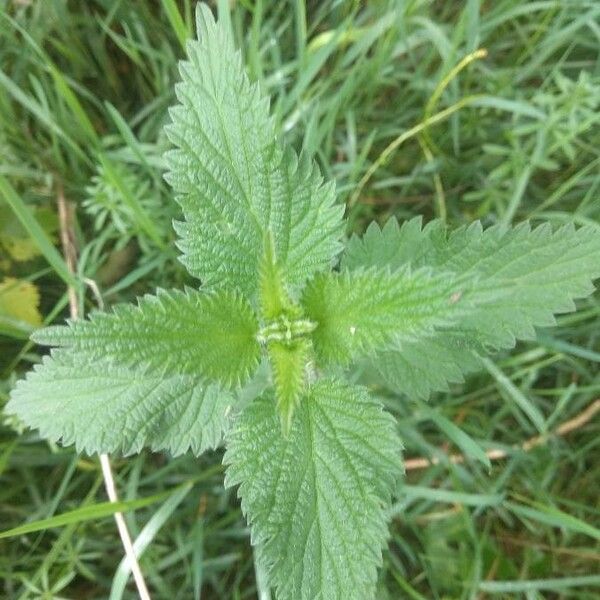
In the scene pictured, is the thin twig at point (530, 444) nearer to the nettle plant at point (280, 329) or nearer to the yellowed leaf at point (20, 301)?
the nettle plant at point (280, 329)

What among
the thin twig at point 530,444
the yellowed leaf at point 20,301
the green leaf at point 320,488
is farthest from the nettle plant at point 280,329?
the thin twig at point 530,444

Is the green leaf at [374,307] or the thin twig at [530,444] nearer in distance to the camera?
the green leaf at [374,307]

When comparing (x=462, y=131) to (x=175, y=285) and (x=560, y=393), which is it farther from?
(x=175, y=285)

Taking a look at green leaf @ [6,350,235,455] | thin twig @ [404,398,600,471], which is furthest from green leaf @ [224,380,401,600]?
thin twig @ [404,398,600,471]

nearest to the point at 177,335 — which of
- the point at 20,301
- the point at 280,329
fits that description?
the point at 280,329

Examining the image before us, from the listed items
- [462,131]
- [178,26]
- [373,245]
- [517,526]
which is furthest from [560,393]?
[178,26]

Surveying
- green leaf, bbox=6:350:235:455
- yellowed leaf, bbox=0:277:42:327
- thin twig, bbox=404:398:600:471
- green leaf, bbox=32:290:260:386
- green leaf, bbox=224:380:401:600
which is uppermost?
green leaf, bbox=32:290:260:386

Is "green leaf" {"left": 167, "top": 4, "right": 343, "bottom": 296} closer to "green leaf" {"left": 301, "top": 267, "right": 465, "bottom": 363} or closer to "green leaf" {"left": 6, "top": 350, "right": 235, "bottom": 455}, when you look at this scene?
"green leaf" {"left": 301, "top": 267, "right": 465, "bottom": 363}
